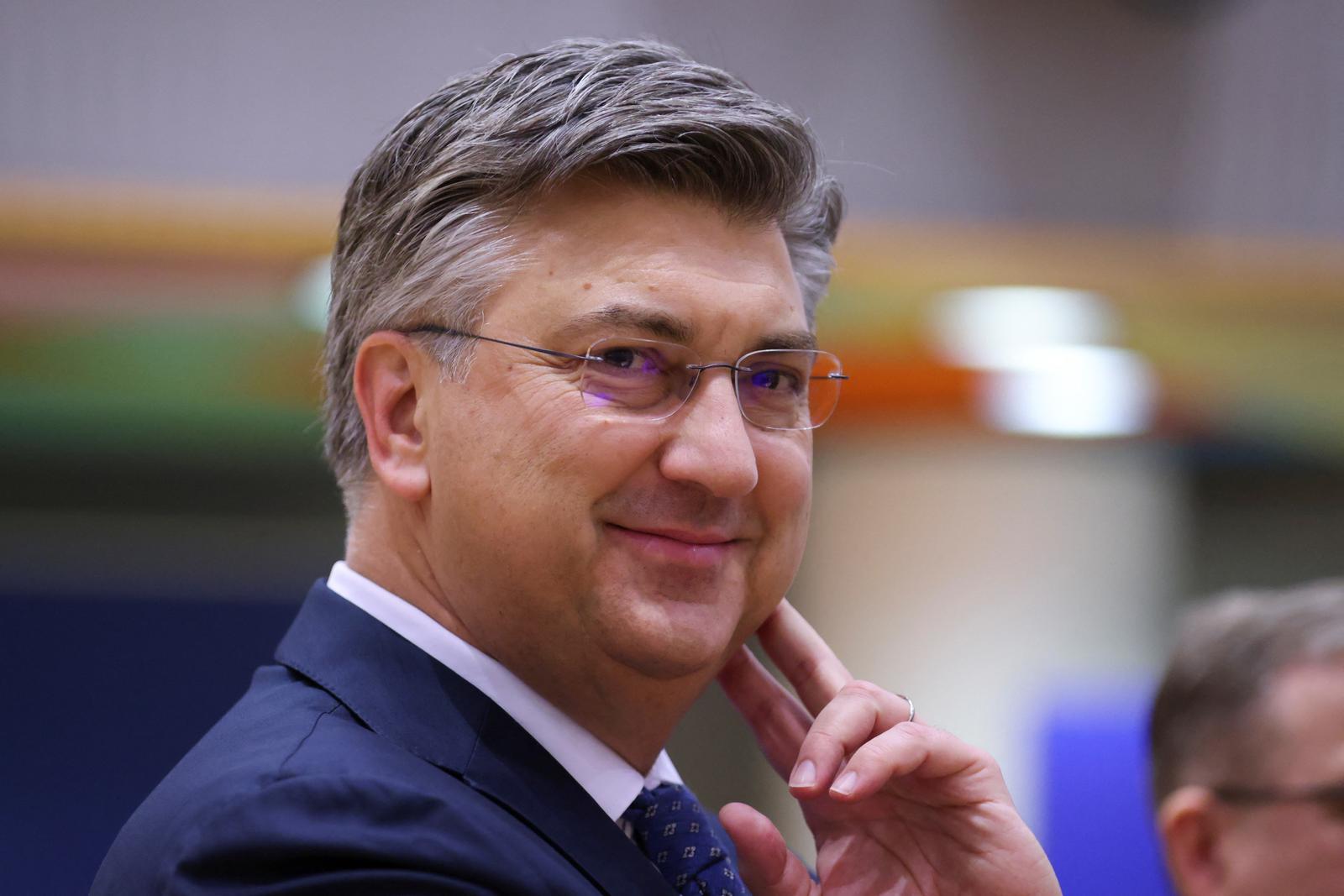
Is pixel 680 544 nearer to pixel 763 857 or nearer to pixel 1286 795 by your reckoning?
pixel 763 857

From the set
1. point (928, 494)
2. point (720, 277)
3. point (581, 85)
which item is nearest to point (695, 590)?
point (720, 277)

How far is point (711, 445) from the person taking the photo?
4.98 ft

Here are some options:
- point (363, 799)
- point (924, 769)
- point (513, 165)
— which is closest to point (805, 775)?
point (924, 769)

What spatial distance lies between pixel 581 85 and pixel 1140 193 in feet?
14.1

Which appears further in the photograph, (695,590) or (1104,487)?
(1104,487)

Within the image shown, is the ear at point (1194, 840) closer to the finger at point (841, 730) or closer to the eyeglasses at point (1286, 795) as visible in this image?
the eyeglasses at point (1286, 795)

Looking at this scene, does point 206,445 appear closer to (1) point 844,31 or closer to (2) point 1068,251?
(1) point 844,31

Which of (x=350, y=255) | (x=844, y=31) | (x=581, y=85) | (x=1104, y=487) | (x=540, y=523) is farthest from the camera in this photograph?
(x=1104, y=487)

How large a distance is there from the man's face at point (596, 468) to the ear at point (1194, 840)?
2.93 ft

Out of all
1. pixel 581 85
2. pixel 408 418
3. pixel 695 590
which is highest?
pixel 581 85

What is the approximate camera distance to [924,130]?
5320 millimetres

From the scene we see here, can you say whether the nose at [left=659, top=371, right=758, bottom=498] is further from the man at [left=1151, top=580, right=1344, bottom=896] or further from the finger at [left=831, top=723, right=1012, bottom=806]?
the man at [left=1151, top=580, right=1344, bottom=896]

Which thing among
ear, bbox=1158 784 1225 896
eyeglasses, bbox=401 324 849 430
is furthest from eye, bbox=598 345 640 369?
ear, bbox=1158 784 1225 896

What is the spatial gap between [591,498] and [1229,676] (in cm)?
116
